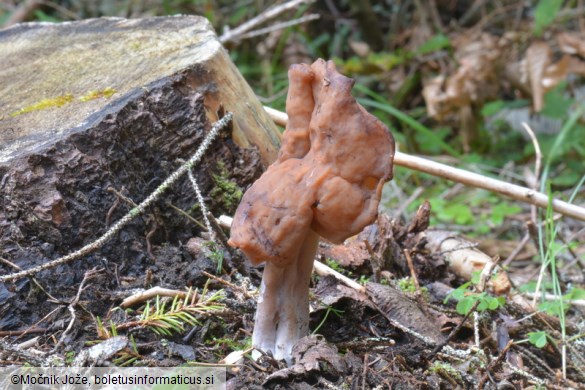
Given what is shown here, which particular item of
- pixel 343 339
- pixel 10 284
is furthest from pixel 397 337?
pixel 10 284

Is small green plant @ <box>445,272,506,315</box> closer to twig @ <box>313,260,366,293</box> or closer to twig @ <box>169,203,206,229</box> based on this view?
twig @ <box>313,260,366,293</box>

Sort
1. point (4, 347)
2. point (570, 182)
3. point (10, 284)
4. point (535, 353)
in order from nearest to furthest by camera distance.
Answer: point (4, 347), point (10, 284), point (535, 353), point (570, 182)

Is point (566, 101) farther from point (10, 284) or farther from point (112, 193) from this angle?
point (10, 284)

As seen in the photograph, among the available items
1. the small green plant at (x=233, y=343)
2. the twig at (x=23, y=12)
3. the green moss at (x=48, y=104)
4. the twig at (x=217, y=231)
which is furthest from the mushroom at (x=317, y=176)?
the twig at (x=23, y=12)

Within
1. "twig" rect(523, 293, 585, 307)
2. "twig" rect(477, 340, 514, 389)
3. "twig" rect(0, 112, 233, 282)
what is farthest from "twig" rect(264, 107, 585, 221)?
"twig" rect(477, 340, 514, 389)

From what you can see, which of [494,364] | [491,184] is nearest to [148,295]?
[494,364]

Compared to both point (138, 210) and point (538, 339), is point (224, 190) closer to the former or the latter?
point (138, 210)
